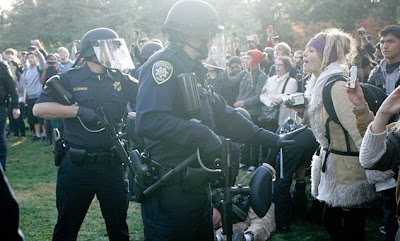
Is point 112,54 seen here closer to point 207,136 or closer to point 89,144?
point 89,144

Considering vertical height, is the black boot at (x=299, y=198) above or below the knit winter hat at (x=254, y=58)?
below

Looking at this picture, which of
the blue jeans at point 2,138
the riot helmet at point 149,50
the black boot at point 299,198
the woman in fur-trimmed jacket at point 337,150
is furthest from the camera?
the blue jeans at point 2,138

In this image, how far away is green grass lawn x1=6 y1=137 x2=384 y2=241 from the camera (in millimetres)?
5191

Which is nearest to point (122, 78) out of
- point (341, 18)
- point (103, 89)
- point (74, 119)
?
point (103, 89)

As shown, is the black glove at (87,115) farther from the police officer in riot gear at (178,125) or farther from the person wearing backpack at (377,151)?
the person wearing backpack at (377,151)

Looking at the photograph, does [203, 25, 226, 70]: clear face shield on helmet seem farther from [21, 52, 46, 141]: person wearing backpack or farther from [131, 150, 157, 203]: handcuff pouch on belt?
[21, 52, 46, 141]: person wearing backpack

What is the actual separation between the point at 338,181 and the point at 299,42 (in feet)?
66.6

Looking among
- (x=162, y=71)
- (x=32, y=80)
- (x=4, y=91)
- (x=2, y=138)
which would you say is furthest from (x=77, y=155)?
(x=32, y=80)

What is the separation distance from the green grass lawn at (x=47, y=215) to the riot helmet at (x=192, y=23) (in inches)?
116

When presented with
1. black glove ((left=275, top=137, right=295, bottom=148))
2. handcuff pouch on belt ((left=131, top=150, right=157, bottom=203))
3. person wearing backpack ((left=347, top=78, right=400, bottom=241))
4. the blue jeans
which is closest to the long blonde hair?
person wearing backpack ((left=347, top=78, right=400, bottom=241))

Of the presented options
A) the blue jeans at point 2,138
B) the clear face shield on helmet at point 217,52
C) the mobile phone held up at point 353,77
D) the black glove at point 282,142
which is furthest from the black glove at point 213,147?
the blue jeans at point 2,138

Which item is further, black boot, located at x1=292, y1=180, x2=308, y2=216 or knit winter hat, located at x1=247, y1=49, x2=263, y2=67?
knit winter hat, located at x1=247, y1=49, x2=263, y2=67

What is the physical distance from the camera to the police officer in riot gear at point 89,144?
376cm

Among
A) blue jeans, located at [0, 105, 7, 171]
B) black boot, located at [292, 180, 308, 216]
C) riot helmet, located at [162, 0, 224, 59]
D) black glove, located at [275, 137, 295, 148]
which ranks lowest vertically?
black boot, located at [292, 180, 308, 216]
